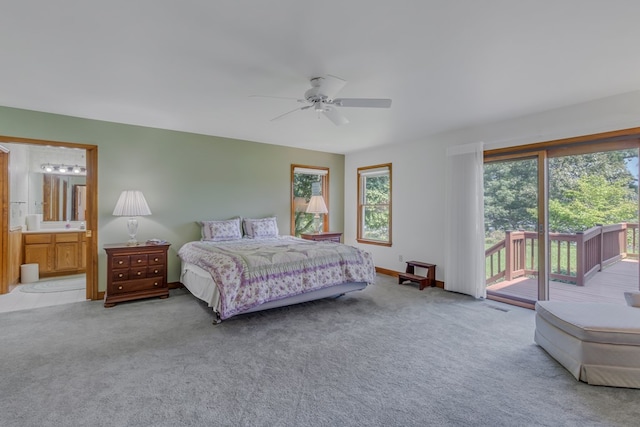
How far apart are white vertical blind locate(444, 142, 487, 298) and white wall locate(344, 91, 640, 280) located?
233mm

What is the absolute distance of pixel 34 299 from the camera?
13.7 ft

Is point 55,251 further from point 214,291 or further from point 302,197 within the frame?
point 302,197

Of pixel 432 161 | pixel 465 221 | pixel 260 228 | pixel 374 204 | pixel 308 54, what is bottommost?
pixel 260 228

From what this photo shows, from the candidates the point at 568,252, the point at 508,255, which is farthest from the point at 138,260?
the point at 568,252

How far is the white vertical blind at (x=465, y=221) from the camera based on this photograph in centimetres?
434

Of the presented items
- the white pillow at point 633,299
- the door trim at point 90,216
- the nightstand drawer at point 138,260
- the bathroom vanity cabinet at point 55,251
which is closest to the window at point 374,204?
the white pillow at point 633,299

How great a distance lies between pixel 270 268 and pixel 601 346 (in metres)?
2.89

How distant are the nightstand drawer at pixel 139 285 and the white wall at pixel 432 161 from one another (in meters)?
3.86

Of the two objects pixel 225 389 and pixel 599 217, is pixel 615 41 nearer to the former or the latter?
pixel 599 217

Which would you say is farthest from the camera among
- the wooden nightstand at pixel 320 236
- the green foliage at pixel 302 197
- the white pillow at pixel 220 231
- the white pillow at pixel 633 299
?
the green foliage at pixel 302 197

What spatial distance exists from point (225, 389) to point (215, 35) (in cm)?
251

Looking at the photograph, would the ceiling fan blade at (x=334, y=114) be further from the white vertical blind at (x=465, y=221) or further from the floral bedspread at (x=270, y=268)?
the white vertical blind at (x=465, y=221)

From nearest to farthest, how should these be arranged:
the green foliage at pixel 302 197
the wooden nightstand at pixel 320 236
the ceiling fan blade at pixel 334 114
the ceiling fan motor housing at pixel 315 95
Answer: the ceiling fan motor housing at pixel 315 95 → the ceiling fan blade at pixel 334 114 → the wooden nightstand at pixel 320 236 → the green foliage at pixel 302 197

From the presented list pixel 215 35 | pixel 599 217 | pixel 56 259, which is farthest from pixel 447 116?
pixel 56 259
